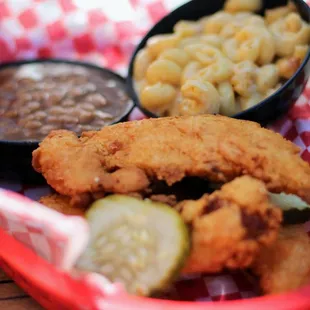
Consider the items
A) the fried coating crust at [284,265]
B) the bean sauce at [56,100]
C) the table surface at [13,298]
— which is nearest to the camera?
the fried coating crust at [284,265]

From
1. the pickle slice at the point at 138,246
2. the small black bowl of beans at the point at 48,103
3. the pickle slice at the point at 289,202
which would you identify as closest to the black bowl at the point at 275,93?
the small black bowl of beans at the point at 48,103

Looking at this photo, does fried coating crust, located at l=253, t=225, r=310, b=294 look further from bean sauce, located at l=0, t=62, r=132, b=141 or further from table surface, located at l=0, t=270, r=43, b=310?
bean sauce, located at l=0, t=62, r=132, b=141

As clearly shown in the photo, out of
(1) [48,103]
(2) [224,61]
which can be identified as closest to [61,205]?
(1) [48,103]

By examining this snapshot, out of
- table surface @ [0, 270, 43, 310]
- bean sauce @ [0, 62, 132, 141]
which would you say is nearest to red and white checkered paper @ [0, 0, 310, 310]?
table surface @ [0, 270, 43, 310]

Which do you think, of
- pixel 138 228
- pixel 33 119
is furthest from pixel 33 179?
pixel 138 228

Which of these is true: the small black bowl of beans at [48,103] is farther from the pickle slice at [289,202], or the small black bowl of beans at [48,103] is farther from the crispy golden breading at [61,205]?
the pickle slice at [289,202]

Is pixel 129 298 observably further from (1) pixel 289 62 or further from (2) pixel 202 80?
(1) pixel 289 62
